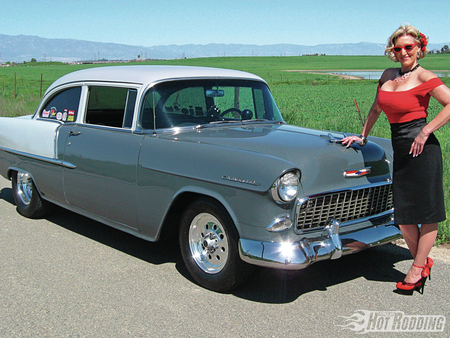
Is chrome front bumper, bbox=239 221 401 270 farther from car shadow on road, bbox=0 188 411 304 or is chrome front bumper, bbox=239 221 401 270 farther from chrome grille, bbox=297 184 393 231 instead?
car shadow on road, bbox=0 188 411 304

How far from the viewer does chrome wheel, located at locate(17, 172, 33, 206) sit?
5652mm

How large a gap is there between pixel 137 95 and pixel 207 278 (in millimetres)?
1681

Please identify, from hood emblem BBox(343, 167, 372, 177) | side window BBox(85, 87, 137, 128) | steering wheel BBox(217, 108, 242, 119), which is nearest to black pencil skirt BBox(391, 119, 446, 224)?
hood emblem BBox(343, 167, 372, 177)

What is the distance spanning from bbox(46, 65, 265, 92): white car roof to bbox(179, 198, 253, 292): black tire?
4.29 ft

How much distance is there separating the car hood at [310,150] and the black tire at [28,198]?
2149 mm

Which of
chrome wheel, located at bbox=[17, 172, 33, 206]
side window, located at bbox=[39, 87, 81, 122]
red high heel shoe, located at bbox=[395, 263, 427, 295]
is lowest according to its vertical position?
red high heel shoe, located at bbox=[395, 263, 427, 295]

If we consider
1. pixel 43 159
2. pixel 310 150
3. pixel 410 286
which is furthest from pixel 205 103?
pixel 410 286

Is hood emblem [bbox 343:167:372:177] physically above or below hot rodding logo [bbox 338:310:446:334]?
above

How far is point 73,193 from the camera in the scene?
4.73 m

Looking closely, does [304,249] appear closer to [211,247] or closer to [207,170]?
[211,247]

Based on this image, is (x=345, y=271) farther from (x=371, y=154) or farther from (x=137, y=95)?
(x=137, y=95)

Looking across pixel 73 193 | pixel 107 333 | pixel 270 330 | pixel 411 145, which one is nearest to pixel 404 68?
pixel 411 145

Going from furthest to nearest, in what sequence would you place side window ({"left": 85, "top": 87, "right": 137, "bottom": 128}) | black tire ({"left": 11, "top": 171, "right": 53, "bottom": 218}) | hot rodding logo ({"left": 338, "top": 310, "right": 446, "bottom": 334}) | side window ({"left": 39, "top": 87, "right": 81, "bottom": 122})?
black tire ({"left": 11, "top": 171, "right": 53, "bottom": 218})
side window ({"left": 39, "top": 87, "right": 81, "bottom": 122})
side window ({"left": 85, "top": 87, "right": 137, "bottom": 128})
hot rodding logo ({"left": 338, "top": 310, "right": 446, "bottom": 334})

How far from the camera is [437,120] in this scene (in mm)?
3326
